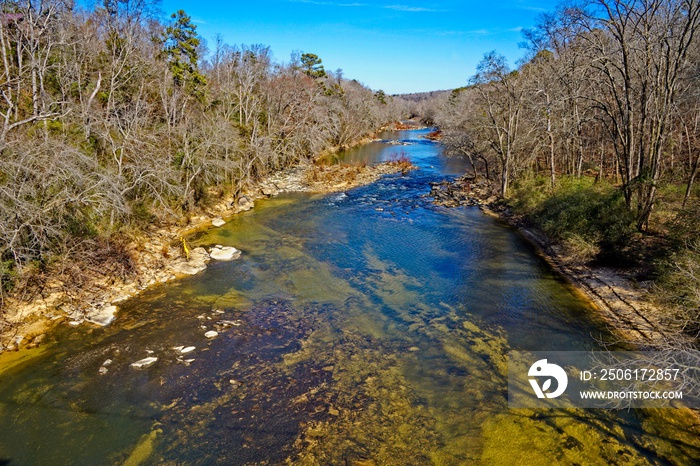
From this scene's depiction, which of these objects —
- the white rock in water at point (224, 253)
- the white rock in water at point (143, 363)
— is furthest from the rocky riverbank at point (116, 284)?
the white rock in water at point (143, 363)

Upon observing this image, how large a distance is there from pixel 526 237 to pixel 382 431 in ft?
46.8

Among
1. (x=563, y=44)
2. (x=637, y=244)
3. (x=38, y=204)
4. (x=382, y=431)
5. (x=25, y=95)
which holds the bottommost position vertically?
(x=382, y=431)

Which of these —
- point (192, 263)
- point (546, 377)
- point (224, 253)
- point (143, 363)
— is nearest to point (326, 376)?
point (143, 363)

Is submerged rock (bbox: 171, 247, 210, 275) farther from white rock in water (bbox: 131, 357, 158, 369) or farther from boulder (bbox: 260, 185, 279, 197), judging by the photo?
boulder (bbox: 260, 185, 279, 197)

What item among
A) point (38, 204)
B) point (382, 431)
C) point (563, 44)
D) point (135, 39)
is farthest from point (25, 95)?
point (563, 44)

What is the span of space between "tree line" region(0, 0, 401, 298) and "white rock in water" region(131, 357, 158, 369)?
4.22 metres

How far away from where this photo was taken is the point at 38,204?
10406 millimetres

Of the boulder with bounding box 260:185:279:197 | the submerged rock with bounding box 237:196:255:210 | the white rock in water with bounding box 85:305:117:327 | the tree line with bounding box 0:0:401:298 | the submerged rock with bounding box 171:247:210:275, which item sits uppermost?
the tree line with bounding box 0:0:401:298

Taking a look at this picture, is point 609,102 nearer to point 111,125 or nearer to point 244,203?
point 244,203

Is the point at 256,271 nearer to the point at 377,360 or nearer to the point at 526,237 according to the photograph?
the point at 377,360

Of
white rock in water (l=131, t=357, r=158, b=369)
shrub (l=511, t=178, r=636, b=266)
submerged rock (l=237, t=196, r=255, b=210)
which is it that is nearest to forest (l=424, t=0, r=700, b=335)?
shrub (l=511, t=178, r=636, b=266)

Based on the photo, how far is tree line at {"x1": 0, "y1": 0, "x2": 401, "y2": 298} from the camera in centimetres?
1043

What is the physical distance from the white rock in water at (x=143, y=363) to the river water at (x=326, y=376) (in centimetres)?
17

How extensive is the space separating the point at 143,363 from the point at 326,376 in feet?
14.9
